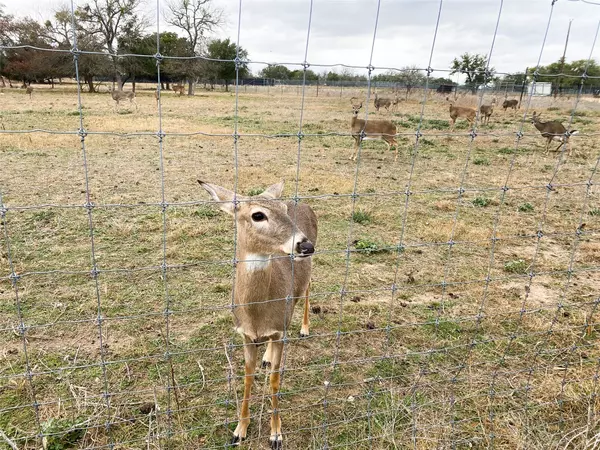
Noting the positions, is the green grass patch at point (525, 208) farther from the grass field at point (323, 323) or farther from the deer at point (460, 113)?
the deer at point (460, 113)

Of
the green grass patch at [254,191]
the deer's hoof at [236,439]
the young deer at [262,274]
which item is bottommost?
the deer's hoof at [236,439]

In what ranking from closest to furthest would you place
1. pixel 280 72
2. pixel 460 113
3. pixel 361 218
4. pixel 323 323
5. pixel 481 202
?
pixel 280 72 → pixel 323 323 → pixel 361 218 → pixel 481 202 → pixel 460 113

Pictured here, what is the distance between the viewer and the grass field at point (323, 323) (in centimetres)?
Result: 294

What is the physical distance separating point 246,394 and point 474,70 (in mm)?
2579

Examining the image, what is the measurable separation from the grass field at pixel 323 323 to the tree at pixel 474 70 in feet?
1.74

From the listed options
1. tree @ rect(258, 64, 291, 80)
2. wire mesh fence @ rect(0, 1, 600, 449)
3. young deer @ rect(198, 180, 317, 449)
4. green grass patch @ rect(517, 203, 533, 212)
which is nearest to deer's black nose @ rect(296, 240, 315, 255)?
young deer @ rect(198, 180, 317, 449)

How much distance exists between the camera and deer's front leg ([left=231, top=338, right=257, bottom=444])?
298 centimetres

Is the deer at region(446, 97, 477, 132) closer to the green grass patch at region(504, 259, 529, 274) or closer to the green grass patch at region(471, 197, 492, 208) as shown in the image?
the green grass patch at region(471, 197, 492, 208)

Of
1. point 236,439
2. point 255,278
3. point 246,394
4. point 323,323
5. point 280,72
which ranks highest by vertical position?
point 280,72

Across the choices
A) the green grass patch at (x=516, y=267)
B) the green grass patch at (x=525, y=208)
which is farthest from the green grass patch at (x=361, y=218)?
the green grass patch at (x=525, y=208)

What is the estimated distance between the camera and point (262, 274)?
2.89m

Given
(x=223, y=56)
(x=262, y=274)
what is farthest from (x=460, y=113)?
(x=223, y=56)

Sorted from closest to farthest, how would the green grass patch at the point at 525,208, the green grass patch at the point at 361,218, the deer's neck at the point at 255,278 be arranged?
the deer's neck at the point at 255,278 < the green grass patch at the point at 361,218 < the green grass patch at the point at 525,208

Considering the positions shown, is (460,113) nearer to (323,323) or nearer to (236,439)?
(323,323)
